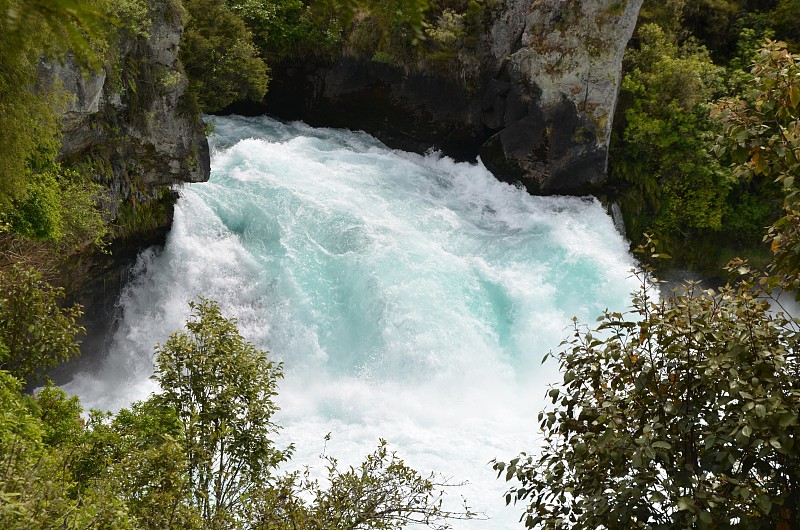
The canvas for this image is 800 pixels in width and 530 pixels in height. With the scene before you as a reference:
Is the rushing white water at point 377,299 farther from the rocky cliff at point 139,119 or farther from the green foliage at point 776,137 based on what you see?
the green foliage at point 776,137

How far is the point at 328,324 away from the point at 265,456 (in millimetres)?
7656

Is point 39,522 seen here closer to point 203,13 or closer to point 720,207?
point 203,13

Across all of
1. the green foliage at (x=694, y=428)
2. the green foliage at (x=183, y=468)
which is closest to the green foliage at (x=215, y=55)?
the green foliage at (x=183, y=468)

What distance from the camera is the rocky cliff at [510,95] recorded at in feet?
56.3

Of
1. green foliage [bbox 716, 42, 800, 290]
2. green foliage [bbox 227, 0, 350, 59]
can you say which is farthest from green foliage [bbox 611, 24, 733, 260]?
green foliage [bbox 716, 42, 800, 290]

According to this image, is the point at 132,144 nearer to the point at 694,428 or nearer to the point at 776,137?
the point at 776,137

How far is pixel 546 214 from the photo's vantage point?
17734 mm

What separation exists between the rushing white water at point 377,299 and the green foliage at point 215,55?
7.85ft

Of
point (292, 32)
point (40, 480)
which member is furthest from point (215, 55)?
point (40, 480)

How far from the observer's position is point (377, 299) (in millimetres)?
13930

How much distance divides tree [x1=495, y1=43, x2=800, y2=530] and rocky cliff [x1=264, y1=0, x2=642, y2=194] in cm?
1340

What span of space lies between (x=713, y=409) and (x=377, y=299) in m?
10.3

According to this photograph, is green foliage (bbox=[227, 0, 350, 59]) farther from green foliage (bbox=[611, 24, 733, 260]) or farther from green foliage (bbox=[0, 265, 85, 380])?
green foliage (bbox=[0, 265, 85, 380])

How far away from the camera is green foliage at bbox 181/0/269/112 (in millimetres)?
13703
